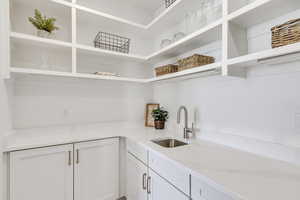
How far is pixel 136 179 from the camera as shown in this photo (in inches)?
57.4

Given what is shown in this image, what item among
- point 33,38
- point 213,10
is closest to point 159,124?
point 213,10

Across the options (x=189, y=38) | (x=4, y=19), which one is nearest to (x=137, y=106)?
(x=189, y=38)

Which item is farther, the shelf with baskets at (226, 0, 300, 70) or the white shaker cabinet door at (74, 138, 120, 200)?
the white shaker cabinet door at (74, 138, 120, 200)

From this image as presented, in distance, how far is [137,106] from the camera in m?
2.30

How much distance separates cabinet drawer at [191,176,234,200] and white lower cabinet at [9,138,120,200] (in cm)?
96

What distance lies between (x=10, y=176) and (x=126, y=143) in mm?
944

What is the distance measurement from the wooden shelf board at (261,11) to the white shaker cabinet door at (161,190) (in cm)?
119

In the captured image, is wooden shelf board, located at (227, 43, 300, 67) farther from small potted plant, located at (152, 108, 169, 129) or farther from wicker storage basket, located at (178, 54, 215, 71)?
small potted plant, located at (152, 108, 169, 129)

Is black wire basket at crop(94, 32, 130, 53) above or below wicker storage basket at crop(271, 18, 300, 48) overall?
above

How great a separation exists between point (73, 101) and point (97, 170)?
0.88m

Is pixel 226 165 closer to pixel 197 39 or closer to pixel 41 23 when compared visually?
pixel 197 39

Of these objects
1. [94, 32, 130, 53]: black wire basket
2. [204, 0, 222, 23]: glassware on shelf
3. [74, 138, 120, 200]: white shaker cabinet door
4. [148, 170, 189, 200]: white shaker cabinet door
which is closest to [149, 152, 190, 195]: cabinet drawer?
[148, 170, 189, 200]: white shaker cabinet door

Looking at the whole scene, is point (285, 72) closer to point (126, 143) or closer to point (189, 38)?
point (189, 38)

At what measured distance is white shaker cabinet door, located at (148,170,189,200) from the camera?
38.4 inches
